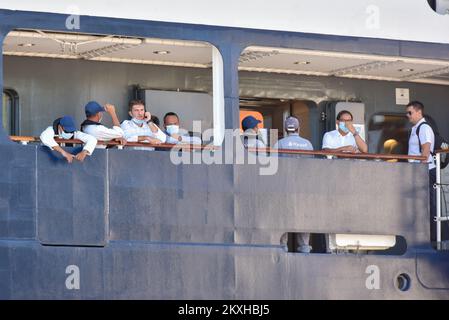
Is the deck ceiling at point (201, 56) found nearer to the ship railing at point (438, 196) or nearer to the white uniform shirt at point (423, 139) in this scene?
the white uniform shirt at point (423, 139)

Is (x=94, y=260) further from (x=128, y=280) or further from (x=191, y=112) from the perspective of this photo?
(x=191, y=112)

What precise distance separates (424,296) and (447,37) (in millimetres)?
2735

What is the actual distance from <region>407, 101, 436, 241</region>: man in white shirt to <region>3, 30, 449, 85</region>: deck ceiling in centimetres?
54

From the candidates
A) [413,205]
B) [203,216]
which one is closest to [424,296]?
[413,205]

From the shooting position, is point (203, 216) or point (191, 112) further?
point (191, 112)

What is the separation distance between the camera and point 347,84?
48.9ft

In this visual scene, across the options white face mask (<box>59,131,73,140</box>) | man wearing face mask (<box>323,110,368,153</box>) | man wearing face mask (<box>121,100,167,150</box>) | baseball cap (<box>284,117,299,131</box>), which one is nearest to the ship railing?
man wearing face mask (<box>323,110,368,153</box>)

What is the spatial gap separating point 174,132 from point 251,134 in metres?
0.78

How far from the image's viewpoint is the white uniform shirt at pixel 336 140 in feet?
44.3

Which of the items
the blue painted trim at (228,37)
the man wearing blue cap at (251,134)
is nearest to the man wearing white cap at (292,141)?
the man wearing blue cap at (251,134)

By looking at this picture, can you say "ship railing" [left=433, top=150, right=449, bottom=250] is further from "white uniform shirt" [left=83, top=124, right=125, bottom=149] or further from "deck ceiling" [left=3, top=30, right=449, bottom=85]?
"white uniform shirt" [left=83, top=124, right=125, bottom=149]

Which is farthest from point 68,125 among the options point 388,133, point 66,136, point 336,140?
point 388,133

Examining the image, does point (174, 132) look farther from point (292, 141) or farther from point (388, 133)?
point (388, 133)
